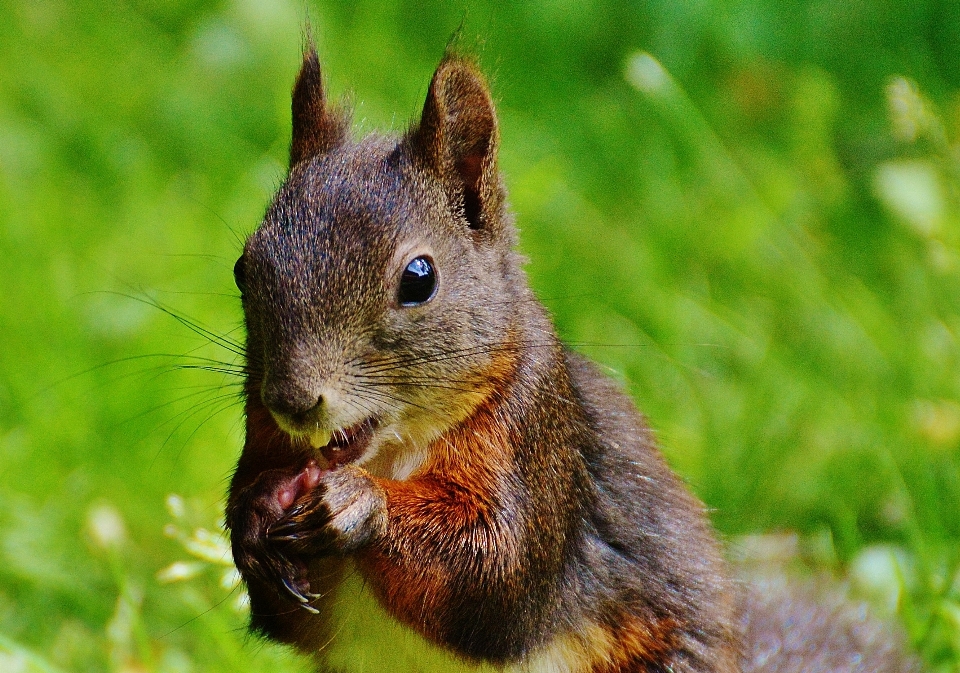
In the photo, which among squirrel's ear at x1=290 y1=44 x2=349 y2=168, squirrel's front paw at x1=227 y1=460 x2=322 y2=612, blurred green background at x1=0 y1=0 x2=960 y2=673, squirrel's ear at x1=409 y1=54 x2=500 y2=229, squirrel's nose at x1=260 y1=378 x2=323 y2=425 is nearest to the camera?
squirrel's nose at x1=260 y1=378 x2=323 y2=425

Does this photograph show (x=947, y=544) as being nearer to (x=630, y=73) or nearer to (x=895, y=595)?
(x=895, y=595)

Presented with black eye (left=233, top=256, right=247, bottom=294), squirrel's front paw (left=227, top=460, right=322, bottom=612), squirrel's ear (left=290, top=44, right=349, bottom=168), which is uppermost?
squirrel's ear (left=290, top=44, right=349, bottom=168)

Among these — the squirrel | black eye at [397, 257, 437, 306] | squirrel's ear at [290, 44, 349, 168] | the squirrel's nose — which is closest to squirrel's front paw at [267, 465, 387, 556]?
the squirrel

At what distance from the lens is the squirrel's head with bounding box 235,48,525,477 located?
5.86 feet

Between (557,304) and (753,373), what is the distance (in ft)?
1.83

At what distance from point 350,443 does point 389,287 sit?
22 centimetres

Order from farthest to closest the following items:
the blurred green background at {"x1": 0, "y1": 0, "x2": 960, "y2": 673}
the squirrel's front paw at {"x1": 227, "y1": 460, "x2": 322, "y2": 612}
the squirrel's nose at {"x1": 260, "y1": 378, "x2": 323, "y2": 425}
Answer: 1. the blurred green background at {"x1": 0, "y1": 0, "x2": 960, "y2": 673}
2. the squirrel's front paw at {"x1": 227, "y1": 460, "x2": 322, "y2": 612}
3. the squirrel's nose at {"x1": 260, "y1": 378, "x2": 323, "y2": 425}

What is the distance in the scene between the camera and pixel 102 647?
108 inches

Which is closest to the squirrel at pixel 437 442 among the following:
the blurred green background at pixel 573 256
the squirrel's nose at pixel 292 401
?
the squirrel's nose at pixel 292 401

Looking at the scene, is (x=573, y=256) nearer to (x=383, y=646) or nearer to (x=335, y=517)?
(x=383, y=646)

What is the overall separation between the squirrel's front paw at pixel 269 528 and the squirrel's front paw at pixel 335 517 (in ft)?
0.08

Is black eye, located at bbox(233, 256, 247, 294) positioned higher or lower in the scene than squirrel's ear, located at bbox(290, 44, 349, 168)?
lower

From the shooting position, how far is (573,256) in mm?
3791

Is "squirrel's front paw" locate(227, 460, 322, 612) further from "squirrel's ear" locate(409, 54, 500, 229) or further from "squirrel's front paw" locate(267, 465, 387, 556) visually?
"squirrel's ear" locate(409, 54, 500, 229)
